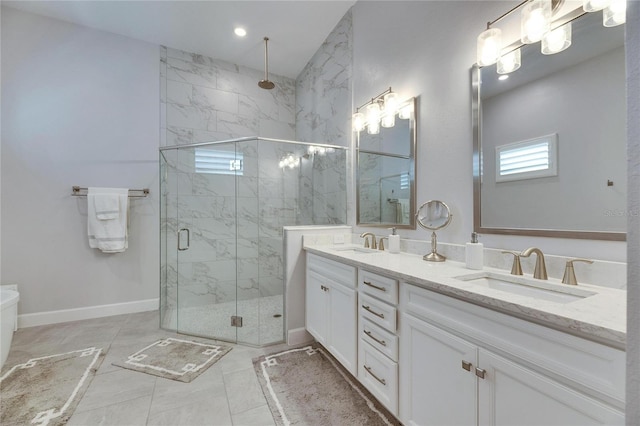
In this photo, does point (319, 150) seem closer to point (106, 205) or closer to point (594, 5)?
point (594, 5)

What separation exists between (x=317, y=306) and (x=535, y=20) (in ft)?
6.79

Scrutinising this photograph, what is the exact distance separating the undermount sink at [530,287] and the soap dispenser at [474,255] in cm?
7

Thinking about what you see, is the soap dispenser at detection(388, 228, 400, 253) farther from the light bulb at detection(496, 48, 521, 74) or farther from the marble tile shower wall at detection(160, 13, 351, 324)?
the light bulb at detection(496, 48, 521, 74)

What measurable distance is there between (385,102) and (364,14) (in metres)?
1.00

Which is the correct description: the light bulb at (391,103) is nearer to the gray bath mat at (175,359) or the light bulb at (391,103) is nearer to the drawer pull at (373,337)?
the drawer pull at (373,337)

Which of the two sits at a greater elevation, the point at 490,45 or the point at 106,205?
the point at 490,45

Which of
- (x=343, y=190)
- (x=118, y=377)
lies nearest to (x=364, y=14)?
(x=343, y=190)

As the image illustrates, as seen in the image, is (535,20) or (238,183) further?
(238,183)

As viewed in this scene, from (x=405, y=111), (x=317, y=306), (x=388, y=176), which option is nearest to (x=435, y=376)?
(x=317, y=306)

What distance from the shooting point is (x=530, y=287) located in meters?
1.13

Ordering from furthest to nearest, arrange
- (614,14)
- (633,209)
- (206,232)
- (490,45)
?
1. (206,232)
2. (490,45)
3. (614,14)
4. (633,209)

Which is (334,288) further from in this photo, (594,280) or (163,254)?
(163,254)

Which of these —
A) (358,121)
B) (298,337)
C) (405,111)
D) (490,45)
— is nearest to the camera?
(490,45)

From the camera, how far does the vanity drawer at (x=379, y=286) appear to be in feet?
4.29
